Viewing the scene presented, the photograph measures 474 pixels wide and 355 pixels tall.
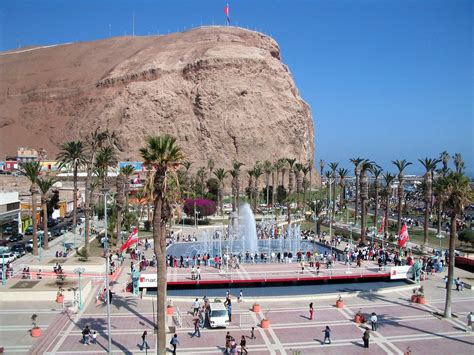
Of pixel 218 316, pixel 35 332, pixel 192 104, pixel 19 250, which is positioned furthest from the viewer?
pixel 192 104

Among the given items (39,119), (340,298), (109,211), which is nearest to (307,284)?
(340,298)

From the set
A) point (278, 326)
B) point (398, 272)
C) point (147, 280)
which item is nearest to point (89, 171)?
point (147, 280)

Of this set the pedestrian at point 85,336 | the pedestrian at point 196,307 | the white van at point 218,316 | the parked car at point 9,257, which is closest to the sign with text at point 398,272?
the white van at point 218,316

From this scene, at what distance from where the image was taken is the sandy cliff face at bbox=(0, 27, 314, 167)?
4722 inches

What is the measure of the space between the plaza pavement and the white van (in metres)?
0.36

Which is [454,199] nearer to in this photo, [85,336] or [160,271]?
[160,271]

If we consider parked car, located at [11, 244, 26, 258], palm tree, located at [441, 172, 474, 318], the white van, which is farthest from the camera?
parked car, located at [11, 244, 26, 258]

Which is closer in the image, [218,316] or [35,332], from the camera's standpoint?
[35,332]

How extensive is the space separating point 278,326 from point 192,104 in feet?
335

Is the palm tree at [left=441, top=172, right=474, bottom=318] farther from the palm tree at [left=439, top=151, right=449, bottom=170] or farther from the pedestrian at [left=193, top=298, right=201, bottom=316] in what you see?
the palm tree at [left=439, top=151, right=449, bottom=170]

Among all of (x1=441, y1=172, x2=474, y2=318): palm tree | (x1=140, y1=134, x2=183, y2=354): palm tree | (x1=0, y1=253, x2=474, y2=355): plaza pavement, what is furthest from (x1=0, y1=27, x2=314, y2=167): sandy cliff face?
(x1=140, y1=134, x2=183, y2=354): palm tree

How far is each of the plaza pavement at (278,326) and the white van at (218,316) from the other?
0.36 metres

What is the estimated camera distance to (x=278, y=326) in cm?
2589

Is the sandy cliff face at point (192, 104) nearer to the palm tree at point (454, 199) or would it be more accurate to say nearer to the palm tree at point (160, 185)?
the palm tree at point (454, 199)
